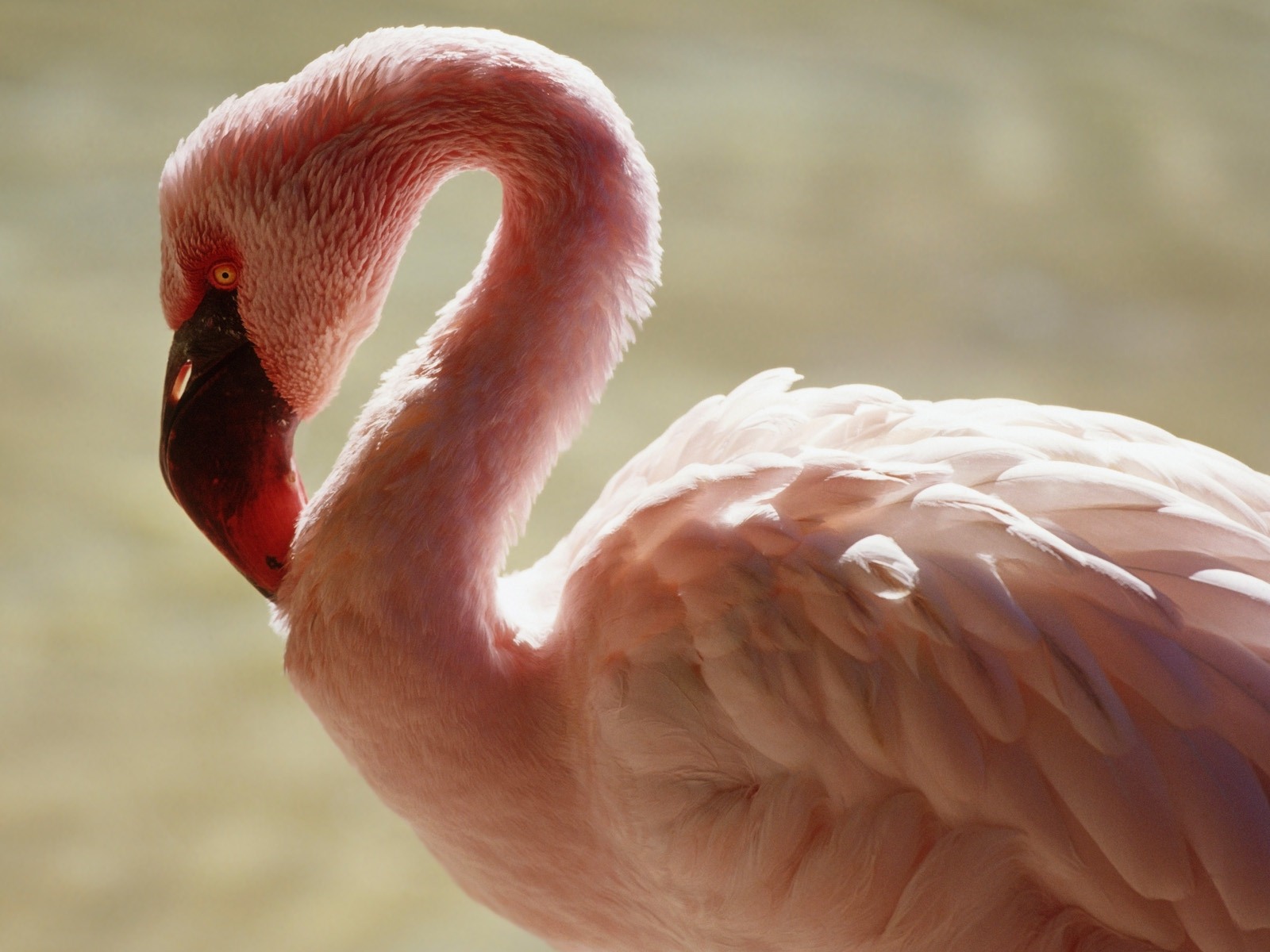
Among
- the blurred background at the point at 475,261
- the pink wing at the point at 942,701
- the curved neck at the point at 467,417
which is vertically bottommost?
the pink wing at the point at 942,701

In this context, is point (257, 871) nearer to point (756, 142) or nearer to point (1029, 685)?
point (1029, 685)

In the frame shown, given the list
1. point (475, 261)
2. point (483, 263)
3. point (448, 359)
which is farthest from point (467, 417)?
point (475, 261)

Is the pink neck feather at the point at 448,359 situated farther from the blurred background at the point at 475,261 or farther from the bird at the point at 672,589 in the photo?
the blurred background at the point at 475,261

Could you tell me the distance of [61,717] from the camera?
6.79 feet

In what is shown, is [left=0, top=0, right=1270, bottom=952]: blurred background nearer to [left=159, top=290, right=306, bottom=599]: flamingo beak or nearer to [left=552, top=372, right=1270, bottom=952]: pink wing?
[left=159, top=290, right=306, bottom=599]: flamingo beak

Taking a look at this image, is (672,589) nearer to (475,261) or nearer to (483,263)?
(483,263)

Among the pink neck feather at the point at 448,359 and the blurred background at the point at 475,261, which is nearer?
the pink neck feather at the point at 448,359

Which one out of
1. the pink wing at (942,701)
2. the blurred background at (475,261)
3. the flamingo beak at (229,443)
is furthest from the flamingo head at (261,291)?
the blurred background at (475,261)

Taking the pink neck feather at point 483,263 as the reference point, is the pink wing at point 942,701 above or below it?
below

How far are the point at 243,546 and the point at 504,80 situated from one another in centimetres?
54

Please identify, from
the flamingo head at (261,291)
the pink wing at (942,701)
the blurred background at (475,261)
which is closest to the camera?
the pink wing at (942,701)

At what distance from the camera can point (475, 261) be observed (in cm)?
306

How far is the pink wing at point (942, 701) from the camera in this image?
107 centimetres

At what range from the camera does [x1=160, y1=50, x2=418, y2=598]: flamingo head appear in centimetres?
123
